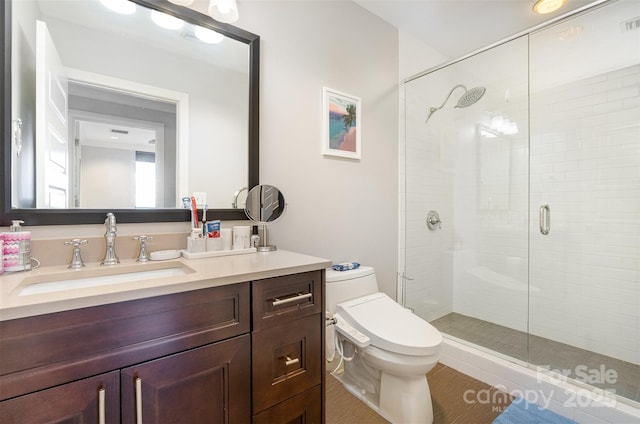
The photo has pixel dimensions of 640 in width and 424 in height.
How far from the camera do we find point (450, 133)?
2.46m

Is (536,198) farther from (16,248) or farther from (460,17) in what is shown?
(16,248)

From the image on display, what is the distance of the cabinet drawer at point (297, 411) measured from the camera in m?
0.93

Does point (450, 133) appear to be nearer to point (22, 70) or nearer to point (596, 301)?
point (596, 301)

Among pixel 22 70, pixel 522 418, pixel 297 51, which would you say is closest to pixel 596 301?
pixel 522 418

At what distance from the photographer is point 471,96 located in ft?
7.71

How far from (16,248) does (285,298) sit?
83 centimetres

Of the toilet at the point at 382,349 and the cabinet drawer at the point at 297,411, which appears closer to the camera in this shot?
the cabinet drawer at the point at 297,411

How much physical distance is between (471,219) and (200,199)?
7.06 feet

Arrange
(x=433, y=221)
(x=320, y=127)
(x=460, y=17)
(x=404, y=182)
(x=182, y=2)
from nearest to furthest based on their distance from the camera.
→ (x=182, y=2) → (x=320, y=127) → (x=460, y=17) → (x=404, y=182) → (x=433, y=221)

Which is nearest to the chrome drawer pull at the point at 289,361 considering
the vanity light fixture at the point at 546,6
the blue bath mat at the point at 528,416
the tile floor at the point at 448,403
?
the tile floor at the point at 448,403

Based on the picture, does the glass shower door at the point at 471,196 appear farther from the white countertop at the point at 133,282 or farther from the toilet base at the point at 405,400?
the white countertop at the point at 133,282

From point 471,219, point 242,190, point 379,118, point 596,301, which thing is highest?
point 379,118

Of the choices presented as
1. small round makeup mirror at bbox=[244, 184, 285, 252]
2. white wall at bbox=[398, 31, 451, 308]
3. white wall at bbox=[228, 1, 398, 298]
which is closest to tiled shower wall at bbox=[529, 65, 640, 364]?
white wall at bbox=[398, 31, 451, 308]

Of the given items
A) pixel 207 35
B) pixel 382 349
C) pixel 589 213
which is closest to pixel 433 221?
pixel 589 213
